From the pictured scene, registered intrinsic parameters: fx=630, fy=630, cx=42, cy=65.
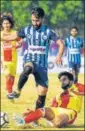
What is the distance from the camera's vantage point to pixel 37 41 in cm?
1052

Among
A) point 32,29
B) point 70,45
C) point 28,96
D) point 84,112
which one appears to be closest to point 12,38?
point 32,29

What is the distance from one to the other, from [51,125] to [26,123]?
65 centimetres

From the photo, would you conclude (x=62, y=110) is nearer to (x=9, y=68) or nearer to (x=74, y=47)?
(x=9, y=68)

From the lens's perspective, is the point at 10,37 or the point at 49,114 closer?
the point at 49,114

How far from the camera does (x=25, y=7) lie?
62219mm

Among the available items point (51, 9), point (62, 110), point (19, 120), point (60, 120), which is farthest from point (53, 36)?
point (51, 9)

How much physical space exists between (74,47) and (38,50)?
29.2ft

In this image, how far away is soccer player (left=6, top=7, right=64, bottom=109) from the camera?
10.3m

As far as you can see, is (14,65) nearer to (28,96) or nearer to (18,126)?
(28,96)

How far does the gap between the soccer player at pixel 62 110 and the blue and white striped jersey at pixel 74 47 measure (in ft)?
27.1

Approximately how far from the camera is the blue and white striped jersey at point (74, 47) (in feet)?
62.6

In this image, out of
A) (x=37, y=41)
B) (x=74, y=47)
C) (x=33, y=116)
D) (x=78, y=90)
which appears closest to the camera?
(x=33, y=116)

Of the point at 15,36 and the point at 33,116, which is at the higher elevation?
the point at 15,36

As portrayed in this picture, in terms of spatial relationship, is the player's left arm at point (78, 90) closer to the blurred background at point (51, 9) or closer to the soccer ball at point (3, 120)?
the soccer ball at point (3, 120)
